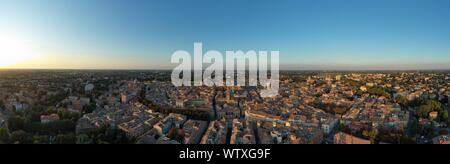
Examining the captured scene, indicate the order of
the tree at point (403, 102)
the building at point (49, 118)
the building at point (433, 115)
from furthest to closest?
the tree at point (403, 102) < the building at point (433, 115) < the building at point (49, 118)

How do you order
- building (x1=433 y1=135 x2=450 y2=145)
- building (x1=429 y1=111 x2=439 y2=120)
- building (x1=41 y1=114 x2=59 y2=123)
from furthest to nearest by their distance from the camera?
building (x1=429 y1=111 x2=439 y2=120), building (x1=41 y1=114 x2=59 y2=123), building (x1=433 y1=135 x2=450 y2=145)

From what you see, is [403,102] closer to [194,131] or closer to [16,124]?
[194,131]

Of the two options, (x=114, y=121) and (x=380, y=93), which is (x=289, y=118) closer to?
(x=114, y=121)

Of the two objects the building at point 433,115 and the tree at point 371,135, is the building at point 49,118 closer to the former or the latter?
the tree at point 371,135

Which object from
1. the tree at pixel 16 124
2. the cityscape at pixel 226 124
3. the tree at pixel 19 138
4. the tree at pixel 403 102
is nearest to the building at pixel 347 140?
the cityscape at pixel 226 124

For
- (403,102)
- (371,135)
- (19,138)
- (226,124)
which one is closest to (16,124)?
(19,138)

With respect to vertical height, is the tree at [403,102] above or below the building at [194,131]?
above

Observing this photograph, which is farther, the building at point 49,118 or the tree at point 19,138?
the building at point 49,118

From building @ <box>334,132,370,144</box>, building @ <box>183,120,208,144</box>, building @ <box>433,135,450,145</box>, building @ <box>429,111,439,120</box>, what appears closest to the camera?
building @ <box>433,135,450,145</box>

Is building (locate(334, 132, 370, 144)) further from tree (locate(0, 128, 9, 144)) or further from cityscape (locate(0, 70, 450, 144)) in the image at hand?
tree (locate(0, 128, 9, 144))

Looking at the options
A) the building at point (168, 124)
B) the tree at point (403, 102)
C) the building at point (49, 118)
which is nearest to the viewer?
the building at point (168, 124)

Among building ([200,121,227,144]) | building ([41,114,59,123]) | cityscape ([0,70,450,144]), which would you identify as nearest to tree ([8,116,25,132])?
cityscape ([0,70,450,144])
